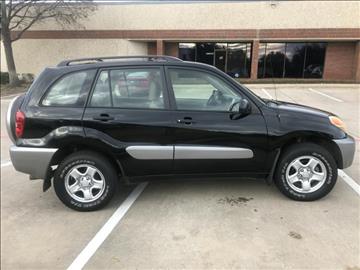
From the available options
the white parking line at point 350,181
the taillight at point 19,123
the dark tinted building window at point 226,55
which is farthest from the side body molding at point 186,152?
the dark tinted building window at point 226,55

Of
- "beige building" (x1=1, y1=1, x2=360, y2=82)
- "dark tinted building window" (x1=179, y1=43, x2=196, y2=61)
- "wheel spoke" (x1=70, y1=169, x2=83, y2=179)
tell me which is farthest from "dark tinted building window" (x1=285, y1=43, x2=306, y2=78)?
"wheel spoke" (x1=70, y1=169, x2=83, y2=179)

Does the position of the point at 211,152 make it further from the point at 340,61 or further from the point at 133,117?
the point at 340,61

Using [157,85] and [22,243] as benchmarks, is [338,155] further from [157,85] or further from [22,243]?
[22,243]

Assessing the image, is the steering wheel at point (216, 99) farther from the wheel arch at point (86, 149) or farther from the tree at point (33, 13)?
the tree at point (33, 13)

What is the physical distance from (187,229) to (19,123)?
225 cm

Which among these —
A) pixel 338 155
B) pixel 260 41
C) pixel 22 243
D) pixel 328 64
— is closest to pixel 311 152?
pixel 338 155

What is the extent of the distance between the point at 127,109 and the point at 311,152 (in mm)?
2208

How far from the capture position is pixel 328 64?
25547 mm

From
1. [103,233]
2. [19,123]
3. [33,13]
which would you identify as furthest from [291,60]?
[103,233]

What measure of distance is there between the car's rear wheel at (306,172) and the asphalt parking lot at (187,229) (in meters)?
0.14

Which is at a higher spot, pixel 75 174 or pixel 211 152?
pixel 211 152

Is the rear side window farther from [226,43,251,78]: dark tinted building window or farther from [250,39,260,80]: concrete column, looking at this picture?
[226,43,251,78]: dark tinted building window

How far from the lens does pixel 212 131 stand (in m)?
4.15

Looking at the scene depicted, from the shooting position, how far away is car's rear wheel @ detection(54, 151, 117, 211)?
4.11 metres
